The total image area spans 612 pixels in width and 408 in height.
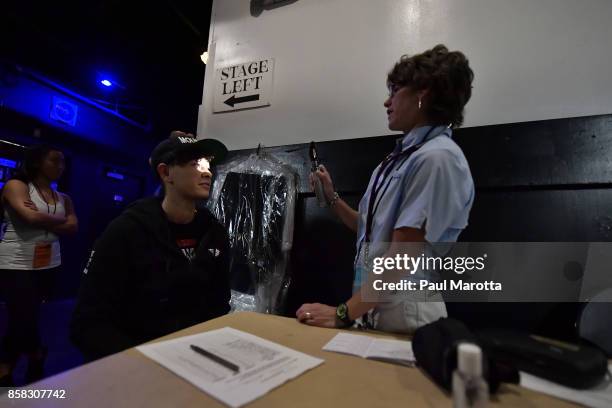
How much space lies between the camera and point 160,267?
106 cm

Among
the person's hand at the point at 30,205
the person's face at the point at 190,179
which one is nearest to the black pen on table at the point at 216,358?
the person's face at the point at 190,179

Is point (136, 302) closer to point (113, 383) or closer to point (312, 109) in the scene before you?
point (113, 383)

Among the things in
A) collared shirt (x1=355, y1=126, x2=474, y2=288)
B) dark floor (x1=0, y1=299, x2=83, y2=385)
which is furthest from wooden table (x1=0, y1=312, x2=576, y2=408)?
dark floor (x1=0, y1=299, x2=83, y2=385)

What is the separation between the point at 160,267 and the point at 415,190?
3.05ft

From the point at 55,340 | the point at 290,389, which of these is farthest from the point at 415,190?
the point at 55,340

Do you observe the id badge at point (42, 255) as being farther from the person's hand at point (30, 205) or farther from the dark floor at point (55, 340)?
the dark floor at point (55, 340)

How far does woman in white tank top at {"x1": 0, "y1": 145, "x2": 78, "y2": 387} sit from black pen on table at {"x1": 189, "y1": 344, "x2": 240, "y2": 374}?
1821 millimetres

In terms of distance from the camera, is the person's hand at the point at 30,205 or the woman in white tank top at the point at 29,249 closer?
the woman in white tank top at the point at 29,249

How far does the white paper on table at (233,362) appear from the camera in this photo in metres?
0.45

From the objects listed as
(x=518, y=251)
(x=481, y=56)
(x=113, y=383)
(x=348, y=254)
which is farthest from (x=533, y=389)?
(x=481, y=56)

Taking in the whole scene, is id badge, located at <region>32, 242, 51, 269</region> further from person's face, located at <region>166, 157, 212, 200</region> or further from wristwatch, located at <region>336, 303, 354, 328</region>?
wristwatch, located at <region>336, 303, 354, 328</region>

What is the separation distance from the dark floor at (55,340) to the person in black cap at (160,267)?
150cm

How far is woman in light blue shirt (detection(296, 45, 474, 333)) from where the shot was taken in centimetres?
80

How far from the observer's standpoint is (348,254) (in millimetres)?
1474
